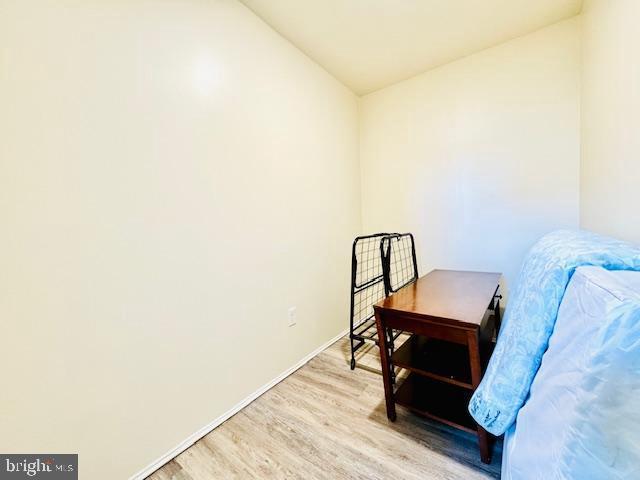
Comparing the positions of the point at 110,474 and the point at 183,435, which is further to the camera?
the point at 183,435

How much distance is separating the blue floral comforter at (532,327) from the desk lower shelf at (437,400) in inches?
16.0

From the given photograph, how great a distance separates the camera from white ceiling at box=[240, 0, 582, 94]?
1583 millimetres

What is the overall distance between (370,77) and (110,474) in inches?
121

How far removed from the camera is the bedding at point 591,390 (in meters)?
0.44

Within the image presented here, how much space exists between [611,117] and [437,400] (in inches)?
63.0

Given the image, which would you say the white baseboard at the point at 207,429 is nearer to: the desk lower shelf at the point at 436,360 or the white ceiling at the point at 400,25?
the desk lower shelf at the point at 436,360

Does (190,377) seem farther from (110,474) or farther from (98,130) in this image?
(98,130)

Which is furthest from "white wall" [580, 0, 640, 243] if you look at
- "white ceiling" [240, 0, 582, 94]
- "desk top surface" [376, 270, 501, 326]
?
"desk top surface" [376, 270, 501, 326]

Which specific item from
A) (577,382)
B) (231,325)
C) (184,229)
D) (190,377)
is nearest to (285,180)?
(184,229)

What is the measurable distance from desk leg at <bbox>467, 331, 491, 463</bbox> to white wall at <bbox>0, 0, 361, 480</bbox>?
3.89 ft

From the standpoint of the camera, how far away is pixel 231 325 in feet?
4.99

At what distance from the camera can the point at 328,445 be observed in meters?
1.27

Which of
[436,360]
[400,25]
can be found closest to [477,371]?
[436,360]

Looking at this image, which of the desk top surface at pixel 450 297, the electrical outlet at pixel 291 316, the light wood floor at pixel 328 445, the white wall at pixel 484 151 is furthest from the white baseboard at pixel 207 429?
the white wall at pixel 484 151
